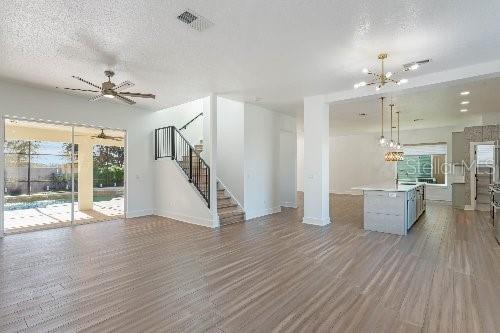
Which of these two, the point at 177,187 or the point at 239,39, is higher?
the point at 239,39

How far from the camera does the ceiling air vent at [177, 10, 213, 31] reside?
9.95ft

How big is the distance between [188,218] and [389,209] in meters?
4.74

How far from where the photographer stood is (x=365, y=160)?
12.9m

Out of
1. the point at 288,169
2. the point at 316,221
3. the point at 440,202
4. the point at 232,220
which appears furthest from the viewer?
the point at 440,202

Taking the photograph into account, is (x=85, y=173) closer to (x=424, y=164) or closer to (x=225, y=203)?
(x=225, y=203)

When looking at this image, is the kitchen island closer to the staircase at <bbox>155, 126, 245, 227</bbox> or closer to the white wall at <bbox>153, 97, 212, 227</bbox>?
the staircase at <bbox>155, 126, 245, 227</bbox>

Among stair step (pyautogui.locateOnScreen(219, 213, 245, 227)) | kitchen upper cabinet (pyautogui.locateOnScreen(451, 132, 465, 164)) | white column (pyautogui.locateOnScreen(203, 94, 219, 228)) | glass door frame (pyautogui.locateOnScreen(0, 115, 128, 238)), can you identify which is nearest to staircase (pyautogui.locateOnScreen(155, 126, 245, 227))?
stair step (pyautogui.locateOnScreen(219, 213, 245, 227))

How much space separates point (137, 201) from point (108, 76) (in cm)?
399

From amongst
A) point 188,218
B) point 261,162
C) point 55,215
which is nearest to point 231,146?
point 261,162

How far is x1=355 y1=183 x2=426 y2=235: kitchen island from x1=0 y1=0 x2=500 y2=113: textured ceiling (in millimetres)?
2443

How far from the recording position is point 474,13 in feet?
9.78

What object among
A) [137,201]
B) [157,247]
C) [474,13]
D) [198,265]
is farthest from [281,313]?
[137,201]

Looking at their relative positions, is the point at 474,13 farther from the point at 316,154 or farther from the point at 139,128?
the point at 139,128

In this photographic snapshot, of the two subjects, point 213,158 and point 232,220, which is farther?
point 232,220
